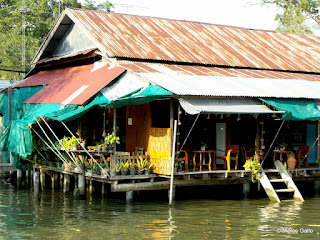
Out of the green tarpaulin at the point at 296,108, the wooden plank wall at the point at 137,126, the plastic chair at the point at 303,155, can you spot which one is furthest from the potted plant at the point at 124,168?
the plastic chair at the point at 303,155

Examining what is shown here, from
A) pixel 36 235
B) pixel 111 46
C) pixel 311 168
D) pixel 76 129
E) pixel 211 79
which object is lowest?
pixel 36 235

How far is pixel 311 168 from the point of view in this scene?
764 inches

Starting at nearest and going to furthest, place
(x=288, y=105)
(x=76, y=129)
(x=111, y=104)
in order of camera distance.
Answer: (x=111, y=104)
(x=288, y=105)
(x=76, y=129)

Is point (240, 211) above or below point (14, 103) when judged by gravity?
below

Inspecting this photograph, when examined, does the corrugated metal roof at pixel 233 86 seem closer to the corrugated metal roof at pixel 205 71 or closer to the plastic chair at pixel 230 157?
the corrugated metal roof at pixel 205 71

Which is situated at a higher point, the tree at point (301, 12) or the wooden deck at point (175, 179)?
the tree at point (301, 12)

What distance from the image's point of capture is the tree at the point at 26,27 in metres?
45.8

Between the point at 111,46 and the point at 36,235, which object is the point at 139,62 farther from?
the point at 36,235

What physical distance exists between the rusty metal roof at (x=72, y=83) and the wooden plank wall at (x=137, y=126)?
4.36ft

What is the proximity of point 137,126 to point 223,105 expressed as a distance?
333cm

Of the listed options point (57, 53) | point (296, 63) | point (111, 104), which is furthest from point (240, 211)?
point (57, 53)

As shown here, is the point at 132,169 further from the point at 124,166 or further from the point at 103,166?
the point at 103,166

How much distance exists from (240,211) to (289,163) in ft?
11.4

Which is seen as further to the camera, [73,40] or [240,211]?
[73,40]
